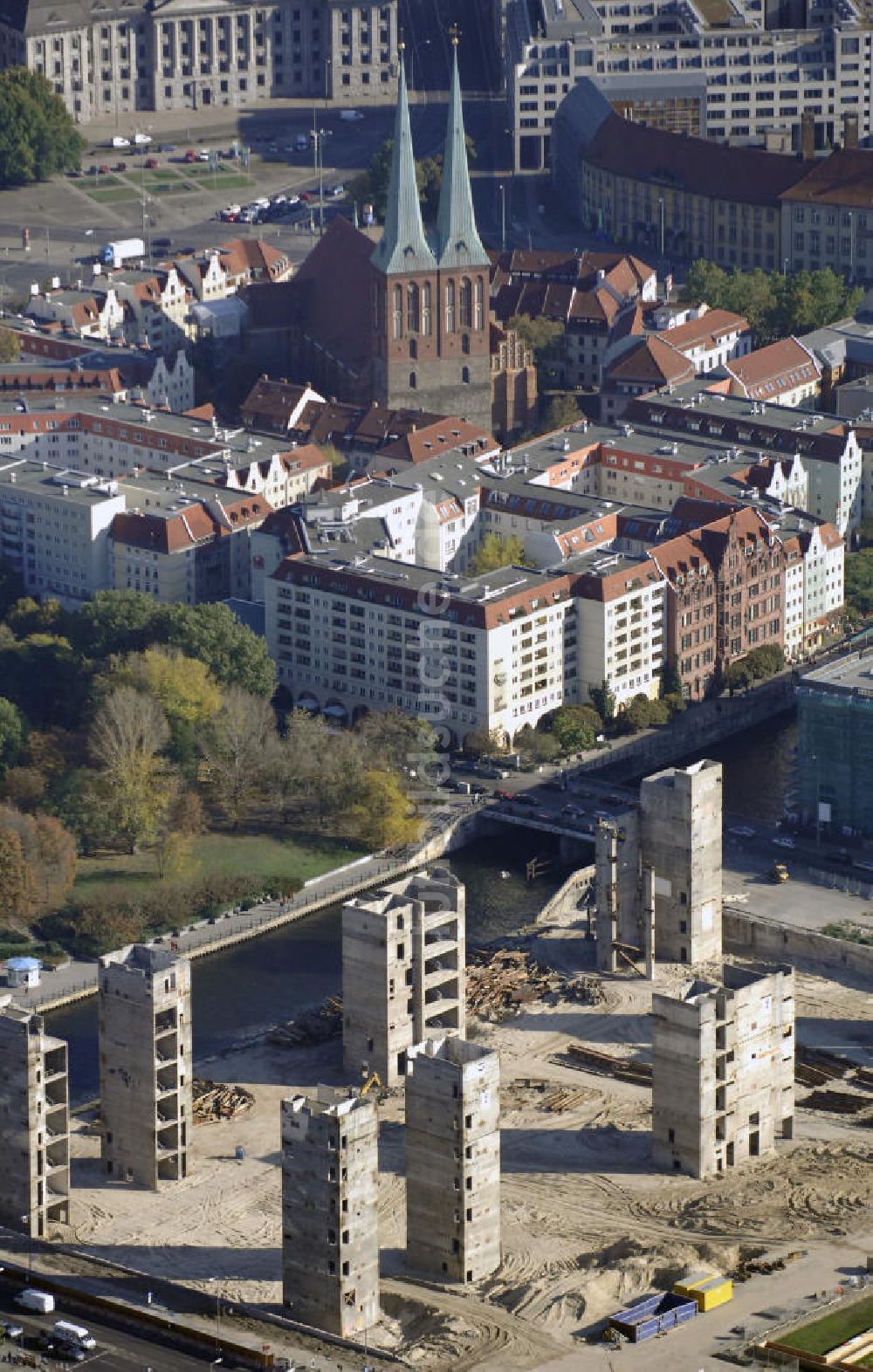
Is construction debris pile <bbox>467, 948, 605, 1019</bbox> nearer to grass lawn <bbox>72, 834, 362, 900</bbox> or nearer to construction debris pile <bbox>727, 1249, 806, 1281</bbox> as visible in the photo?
grass lawn <bbox>72, 834, 362, 900</bbox>

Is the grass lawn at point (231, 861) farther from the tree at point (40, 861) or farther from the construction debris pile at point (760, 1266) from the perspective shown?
A: the construction debris pile at point (760, 1266)

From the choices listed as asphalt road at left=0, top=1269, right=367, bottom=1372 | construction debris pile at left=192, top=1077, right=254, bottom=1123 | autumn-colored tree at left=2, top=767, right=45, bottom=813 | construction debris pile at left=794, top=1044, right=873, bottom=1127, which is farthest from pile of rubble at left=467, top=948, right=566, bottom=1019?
asphalt road at left=0, top=1269, right=367, bottom=1372

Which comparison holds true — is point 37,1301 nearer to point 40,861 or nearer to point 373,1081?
point 373,1081

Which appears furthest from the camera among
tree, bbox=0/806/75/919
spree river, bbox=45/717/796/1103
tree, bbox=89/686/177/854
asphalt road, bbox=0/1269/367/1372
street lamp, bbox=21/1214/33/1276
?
tree, bbox=89/686/177/854

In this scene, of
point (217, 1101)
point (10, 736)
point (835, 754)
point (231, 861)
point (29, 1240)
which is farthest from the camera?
point (10, 736)

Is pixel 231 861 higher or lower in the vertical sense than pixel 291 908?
higher

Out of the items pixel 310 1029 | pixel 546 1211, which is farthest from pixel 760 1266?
pixel 310 1029
